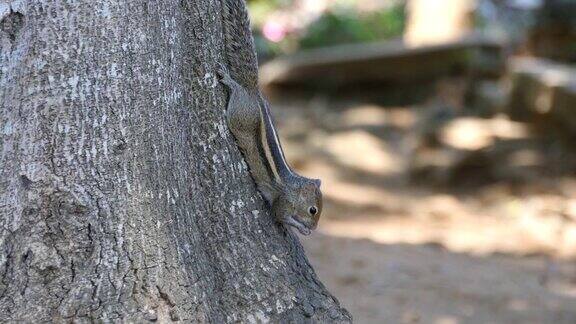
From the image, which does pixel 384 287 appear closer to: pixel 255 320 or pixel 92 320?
pixel 255 320

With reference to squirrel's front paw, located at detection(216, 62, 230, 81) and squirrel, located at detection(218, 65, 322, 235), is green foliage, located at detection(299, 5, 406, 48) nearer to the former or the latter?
squirrel, located at detection(218, 65, 322, 235)

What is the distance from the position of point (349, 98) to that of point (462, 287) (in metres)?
4.88

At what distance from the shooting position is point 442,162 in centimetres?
820

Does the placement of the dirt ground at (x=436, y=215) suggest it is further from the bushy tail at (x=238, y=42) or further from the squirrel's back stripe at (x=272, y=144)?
the bushy tail at (x=238, y=42)

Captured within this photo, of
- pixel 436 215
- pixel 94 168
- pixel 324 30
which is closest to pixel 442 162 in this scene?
pixel 436 215

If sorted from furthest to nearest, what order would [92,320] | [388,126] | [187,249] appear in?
Result: 1. [388,126]
2. [187,249]
3. [92,320]

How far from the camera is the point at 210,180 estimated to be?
2.72 meters

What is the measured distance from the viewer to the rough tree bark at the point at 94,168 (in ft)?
7.87

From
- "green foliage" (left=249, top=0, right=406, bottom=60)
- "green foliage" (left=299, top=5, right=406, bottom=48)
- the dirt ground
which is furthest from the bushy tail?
"green foliage" (left=299, top=5, right=406, bottom=48)

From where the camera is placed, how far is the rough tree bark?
7.87ft

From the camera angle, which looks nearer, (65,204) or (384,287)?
(65,204)

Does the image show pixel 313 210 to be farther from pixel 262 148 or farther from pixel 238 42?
pixel 238 42

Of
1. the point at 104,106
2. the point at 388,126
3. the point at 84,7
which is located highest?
the point at 388,126

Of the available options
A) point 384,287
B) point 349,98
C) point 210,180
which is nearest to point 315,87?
point 349,98
